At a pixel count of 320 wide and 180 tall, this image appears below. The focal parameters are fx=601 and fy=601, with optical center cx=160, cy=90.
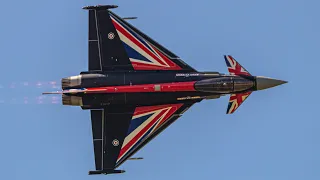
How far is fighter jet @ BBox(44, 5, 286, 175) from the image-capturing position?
29.3 m

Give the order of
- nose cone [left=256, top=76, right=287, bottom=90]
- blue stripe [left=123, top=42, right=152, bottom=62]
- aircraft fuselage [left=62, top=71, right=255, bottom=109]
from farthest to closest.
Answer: blue stripe [left=123, top=42, right=152, bottom=62] → nose cone [left=256, top=76, right=287, bottom=90] → aircraft fuselage [left=62, top=71, right=255, bottom=109]

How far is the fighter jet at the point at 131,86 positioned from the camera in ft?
96.3

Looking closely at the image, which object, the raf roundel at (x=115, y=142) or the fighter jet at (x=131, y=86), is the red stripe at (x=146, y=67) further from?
the raf roundel at (x=115, y=142)

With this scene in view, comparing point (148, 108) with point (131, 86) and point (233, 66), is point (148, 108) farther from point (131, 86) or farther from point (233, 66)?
point (233, 66)

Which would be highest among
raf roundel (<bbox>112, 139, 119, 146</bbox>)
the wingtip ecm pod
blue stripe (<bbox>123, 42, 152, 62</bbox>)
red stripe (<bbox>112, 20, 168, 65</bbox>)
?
the wingtip ecm pod

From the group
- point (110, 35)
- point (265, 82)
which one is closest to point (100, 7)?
point (110, 35)

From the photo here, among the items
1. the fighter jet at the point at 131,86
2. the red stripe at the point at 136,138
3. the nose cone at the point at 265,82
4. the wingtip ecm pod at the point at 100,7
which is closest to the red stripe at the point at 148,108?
the fighter jet at the point at 131,86

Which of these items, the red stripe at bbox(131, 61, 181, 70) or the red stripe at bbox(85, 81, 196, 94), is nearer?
the red stripe at bbox(85, 81, 196, 94)

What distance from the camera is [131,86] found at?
2936 cm

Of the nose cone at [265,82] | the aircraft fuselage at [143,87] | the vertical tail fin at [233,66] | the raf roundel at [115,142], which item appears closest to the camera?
the aircraft fuselage at [143,87]

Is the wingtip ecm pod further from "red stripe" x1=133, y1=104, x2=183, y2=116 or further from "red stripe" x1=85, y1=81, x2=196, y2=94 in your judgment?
"red stripe" x1=133, y1=104, x2=183, y2=116

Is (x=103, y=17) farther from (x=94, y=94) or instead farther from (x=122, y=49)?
(x=94, y=94)

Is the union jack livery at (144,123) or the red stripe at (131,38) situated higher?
the red stripe at (131,38)

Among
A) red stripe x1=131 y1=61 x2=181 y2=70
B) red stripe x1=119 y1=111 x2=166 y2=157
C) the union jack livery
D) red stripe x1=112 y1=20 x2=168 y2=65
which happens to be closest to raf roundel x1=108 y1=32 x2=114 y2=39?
red stripe x1=112 y1=20 x2=168 y2=65
